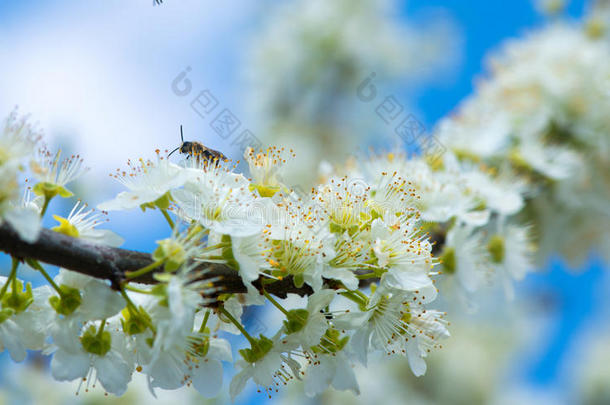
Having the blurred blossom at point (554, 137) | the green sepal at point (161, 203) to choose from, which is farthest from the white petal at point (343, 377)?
the blurred blossom at point (554, 137)

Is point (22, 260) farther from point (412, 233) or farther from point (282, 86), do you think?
point (282, 86)

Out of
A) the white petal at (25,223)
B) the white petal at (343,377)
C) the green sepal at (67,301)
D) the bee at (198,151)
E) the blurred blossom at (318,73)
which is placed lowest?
the green sepal at (67,301)

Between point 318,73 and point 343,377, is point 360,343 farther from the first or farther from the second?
point 318,73

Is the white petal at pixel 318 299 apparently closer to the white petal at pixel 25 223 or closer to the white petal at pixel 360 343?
the white petal at pixel 360 343

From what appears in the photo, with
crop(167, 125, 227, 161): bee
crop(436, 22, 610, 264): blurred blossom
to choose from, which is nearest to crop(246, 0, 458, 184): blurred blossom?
crop(436, 22, 610, 264): blurred blossom

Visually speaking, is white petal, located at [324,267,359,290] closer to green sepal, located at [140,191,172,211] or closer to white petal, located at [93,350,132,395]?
green sepal, located at [140,191,172,211]
